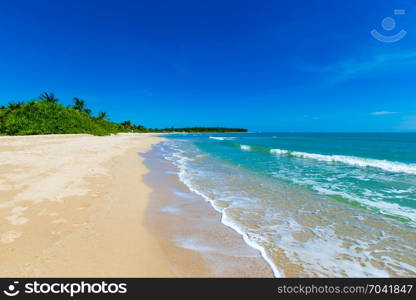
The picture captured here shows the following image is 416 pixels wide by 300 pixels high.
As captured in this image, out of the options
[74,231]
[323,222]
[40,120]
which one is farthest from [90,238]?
[40,120]

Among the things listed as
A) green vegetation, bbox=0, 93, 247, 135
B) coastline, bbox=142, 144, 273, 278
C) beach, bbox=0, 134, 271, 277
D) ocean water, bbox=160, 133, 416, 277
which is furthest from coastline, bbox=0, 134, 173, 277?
green vegetation, bbox=0, 93, 247, 135

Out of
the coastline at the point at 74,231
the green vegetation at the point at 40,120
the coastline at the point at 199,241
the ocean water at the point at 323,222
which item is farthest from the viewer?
the green vegetation at the point at 40,120

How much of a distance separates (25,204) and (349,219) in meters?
7.82

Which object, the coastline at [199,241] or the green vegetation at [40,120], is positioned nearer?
the coastline at [199,241]

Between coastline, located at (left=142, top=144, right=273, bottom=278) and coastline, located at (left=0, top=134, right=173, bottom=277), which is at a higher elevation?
coastline, located at (left=0, top=134, right=173, bottom=277)

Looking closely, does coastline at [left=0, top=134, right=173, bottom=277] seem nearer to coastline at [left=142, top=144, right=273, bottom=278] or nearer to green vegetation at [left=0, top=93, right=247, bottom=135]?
coastline at [left=142, top=144, right=273, bottom=278]

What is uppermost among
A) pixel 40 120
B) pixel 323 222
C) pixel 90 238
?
pixel 40 120

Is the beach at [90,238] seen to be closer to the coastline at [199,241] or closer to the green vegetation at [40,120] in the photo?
the coastline at [199,241]

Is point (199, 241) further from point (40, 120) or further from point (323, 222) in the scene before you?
point (40, 120)

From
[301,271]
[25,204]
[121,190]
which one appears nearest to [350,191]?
[301,271]

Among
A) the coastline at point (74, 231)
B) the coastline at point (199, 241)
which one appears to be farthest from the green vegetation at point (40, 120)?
the coastline at point (199, 241)

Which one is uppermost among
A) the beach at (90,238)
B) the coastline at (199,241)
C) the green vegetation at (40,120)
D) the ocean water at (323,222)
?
the green vegetation at (40,120)

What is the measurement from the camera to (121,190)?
6449 millimetres

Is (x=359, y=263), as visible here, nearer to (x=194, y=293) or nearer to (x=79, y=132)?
(x=194, y=293)
